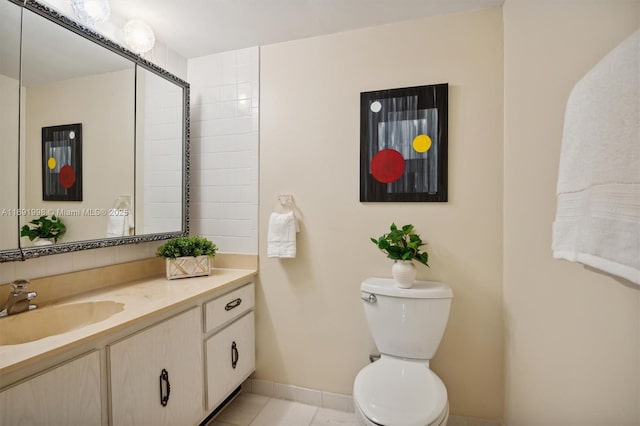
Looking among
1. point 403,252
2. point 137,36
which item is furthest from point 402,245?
point 137,36

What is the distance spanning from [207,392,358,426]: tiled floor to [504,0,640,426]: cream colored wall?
898 mm

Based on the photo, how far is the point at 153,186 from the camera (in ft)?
6.02

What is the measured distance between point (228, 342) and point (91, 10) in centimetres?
178

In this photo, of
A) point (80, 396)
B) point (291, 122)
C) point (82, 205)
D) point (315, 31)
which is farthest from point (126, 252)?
point (315, 31)

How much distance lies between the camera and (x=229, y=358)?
66.3 inches

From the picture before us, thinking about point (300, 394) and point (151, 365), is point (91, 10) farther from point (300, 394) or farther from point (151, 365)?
point (300, 394)

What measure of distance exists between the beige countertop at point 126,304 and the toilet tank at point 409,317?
0.82m

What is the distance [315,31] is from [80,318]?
1896mm

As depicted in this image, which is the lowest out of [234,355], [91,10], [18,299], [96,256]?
[234,355]

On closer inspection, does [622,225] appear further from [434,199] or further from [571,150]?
[434,199]

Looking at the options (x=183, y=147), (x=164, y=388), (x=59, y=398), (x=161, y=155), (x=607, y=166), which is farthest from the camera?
(x=183, y=147)

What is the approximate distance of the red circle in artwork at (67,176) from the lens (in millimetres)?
1338

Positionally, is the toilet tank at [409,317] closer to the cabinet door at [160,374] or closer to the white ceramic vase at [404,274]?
the white ceramic vase at [404,274]

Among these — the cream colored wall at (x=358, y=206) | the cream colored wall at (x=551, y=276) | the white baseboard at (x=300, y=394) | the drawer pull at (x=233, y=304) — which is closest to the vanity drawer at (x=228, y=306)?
the drawer pull at (x=233, y=304)
